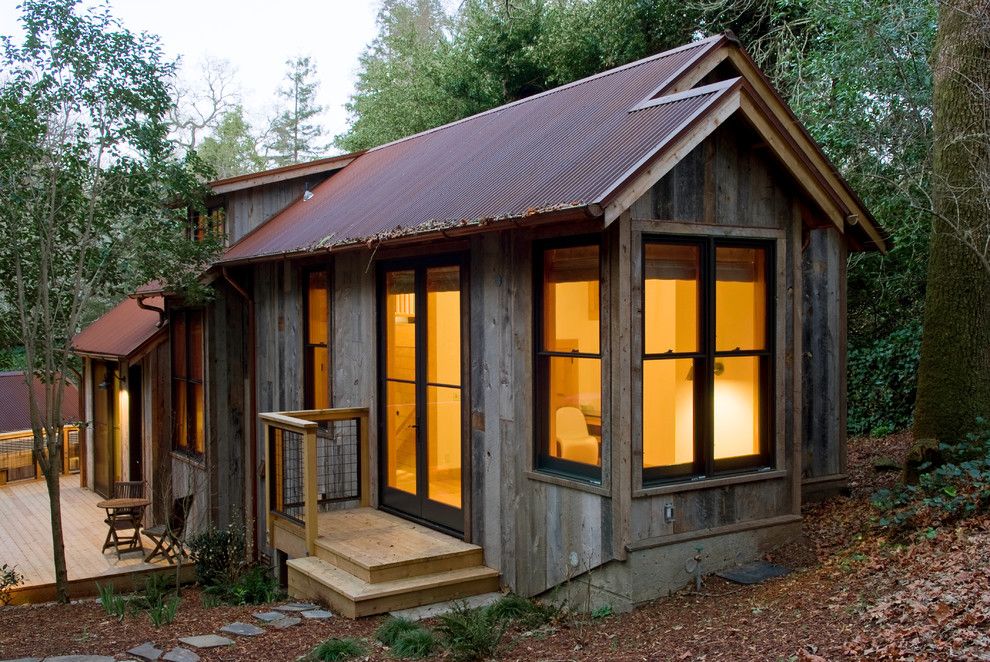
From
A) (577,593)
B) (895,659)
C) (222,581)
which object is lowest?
(222,581)

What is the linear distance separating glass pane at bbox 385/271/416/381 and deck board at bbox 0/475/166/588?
533 cm

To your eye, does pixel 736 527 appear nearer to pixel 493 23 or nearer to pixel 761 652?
pixel 761 652

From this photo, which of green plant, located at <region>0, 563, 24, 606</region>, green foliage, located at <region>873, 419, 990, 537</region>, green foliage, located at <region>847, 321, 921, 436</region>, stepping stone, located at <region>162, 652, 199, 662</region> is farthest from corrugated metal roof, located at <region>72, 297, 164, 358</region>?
green foliage, located at <region>873, 419, 990, 537</region>

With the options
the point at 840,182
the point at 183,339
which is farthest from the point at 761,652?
the point at 183,339

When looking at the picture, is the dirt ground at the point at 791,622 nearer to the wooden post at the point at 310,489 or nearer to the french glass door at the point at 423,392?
the wooden post at the point at 310,489

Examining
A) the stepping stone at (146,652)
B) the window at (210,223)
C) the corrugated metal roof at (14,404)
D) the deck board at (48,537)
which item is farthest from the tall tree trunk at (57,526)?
the corrugated metal roof at (14,404)

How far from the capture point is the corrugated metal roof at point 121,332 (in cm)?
1513

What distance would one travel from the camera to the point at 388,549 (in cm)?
764

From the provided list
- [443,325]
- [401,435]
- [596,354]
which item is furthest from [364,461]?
[596,354]

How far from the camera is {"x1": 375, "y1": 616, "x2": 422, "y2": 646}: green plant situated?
626 cm

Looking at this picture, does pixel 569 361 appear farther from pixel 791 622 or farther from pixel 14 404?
pixel 14 404

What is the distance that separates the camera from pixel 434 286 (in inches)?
328

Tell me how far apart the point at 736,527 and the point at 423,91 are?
55.1 feet

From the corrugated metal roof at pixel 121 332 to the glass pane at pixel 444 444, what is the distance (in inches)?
313
